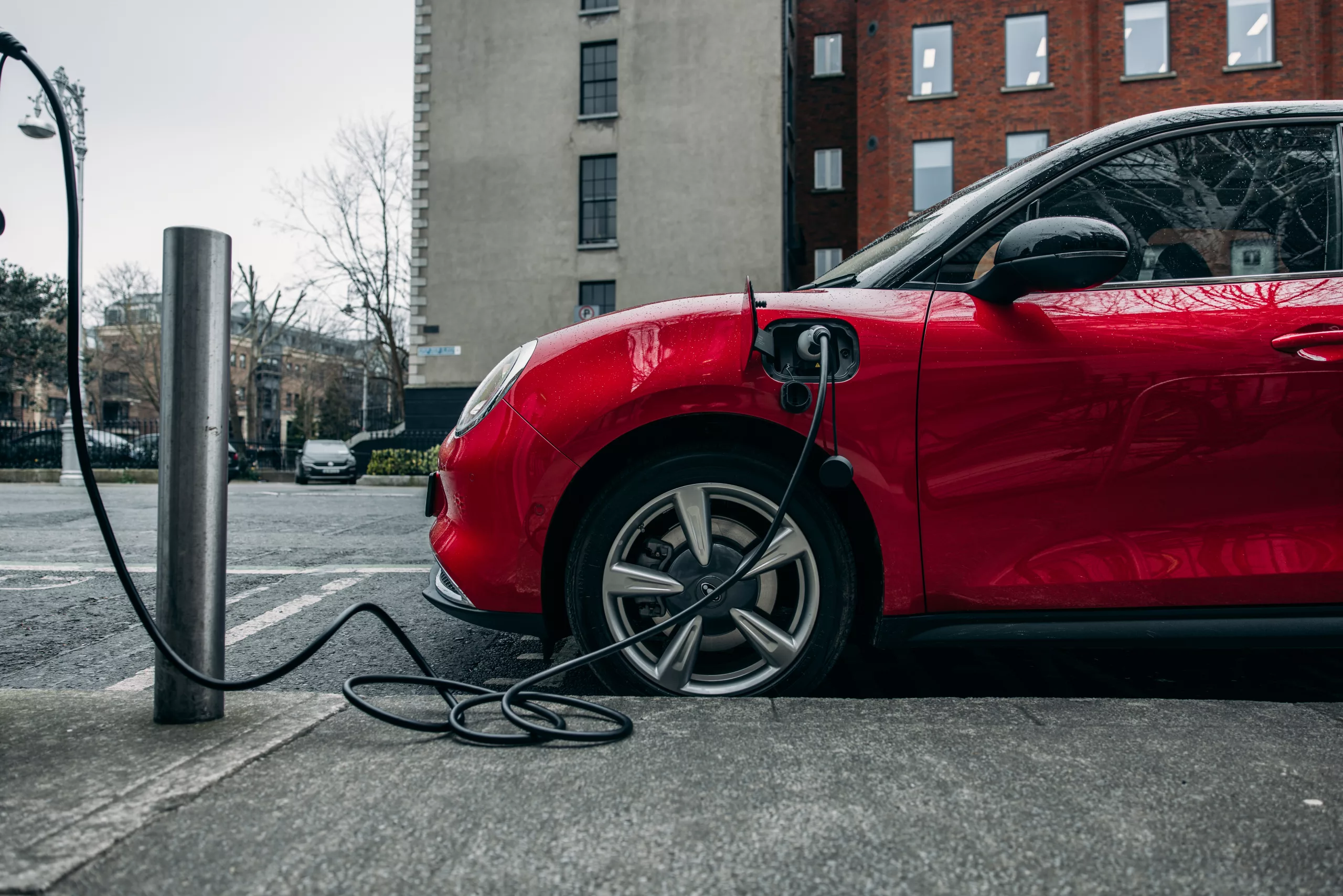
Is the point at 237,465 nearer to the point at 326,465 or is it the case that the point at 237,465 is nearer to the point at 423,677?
the point at 326,465

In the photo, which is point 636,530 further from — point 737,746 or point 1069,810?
point 1069,810

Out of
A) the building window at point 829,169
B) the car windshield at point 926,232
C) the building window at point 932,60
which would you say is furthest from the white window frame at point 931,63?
the car windshield at point 926,232

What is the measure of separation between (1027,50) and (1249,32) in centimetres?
481

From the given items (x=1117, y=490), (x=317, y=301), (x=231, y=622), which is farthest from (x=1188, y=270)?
(x=317, y=301)

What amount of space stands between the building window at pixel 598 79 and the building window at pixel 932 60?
7.81 metres

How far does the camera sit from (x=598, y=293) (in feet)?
77.1

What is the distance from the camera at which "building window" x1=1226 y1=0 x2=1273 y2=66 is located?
2053 cm

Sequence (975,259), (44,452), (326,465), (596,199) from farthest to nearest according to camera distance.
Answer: (44,452) → (326,465) → (596,199) → (975,259)

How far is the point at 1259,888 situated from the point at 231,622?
372 centimetres

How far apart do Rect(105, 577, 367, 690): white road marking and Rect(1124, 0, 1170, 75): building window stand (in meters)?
23.0

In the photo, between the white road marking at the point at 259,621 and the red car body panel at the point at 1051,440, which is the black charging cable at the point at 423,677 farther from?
the white road marking at the point at 259,621

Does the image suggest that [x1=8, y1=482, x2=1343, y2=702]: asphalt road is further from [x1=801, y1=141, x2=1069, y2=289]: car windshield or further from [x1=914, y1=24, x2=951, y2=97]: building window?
[x1=914, y1=24, x2=951, y2=97]: building window

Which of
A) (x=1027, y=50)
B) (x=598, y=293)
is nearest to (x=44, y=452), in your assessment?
(x=598, y=293)

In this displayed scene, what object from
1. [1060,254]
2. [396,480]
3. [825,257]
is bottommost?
[396,480]
